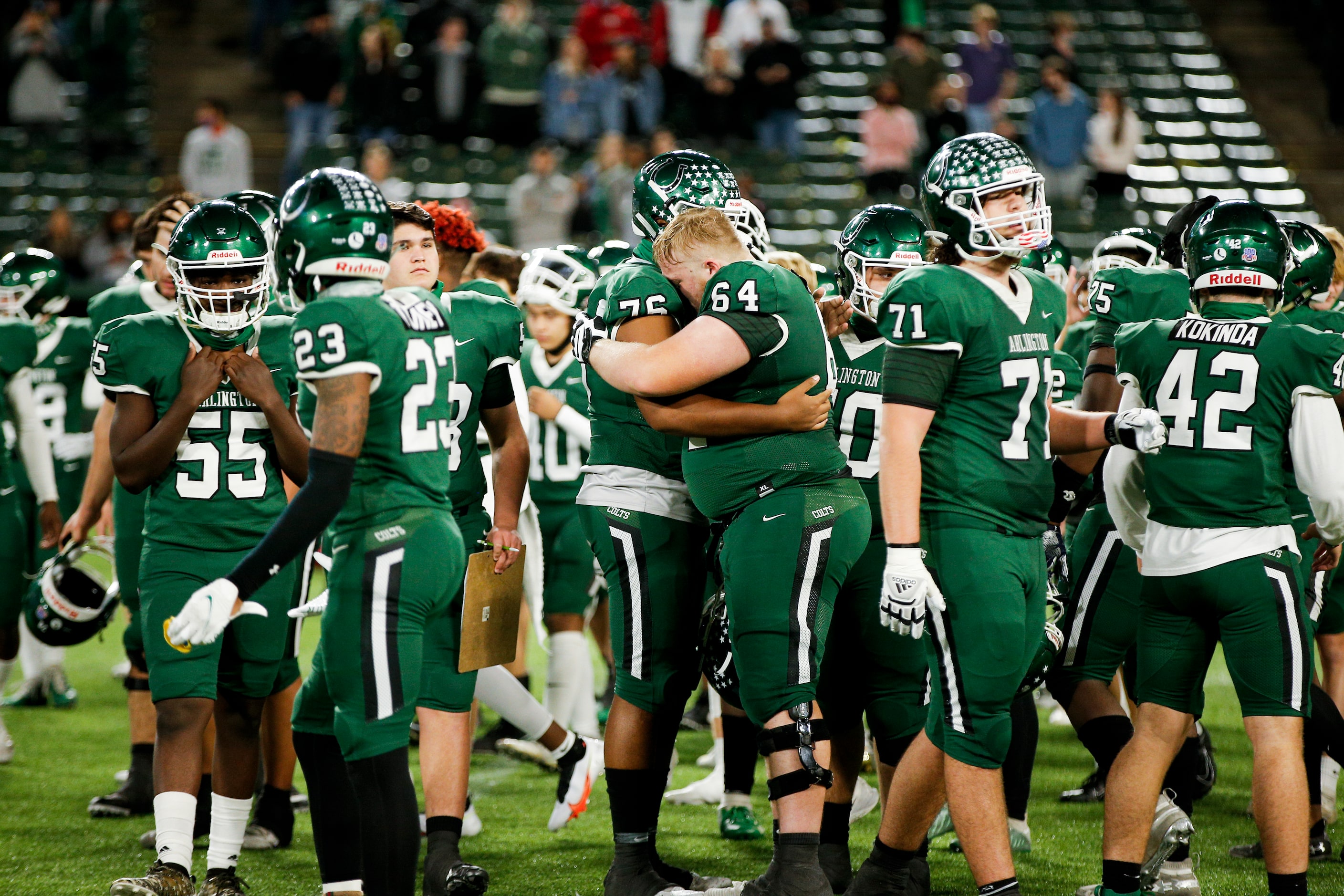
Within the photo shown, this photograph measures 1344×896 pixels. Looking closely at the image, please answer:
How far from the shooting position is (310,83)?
1524 cm

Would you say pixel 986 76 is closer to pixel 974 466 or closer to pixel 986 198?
pixel 986 198

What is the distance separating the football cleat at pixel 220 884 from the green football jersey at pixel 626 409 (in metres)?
1.62

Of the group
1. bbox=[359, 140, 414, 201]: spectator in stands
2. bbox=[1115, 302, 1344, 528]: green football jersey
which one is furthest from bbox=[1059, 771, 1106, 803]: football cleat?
bbox=[359, 140, 414, 201]: spectator in stands

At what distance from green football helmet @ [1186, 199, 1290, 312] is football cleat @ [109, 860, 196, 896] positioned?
337 cm

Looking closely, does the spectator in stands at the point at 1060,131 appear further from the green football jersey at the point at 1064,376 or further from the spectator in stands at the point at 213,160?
the green football jersey at the point at 1064,376

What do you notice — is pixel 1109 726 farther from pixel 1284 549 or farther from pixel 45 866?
pixel 45 866

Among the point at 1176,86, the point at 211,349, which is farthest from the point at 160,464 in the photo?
the point at 1176,86

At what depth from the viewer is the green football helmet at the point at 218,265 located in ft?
13.8

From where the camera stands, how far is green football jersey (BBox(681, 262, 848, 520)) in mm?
3971

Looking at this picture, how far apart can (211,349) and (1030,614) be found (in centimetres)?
244

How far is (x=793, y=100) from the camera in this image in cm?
1591

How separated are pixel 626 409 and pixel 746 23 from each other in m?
12.3

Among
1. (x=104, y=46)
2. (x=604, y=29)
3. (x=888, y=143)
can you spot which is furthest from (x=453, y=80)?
(x=888, y=143)

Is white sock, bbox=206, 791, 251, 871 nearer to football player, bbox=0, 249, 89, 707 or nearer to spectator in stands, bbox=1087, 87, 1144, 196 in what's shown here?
football player, bbox=0, 249, 89, 707
